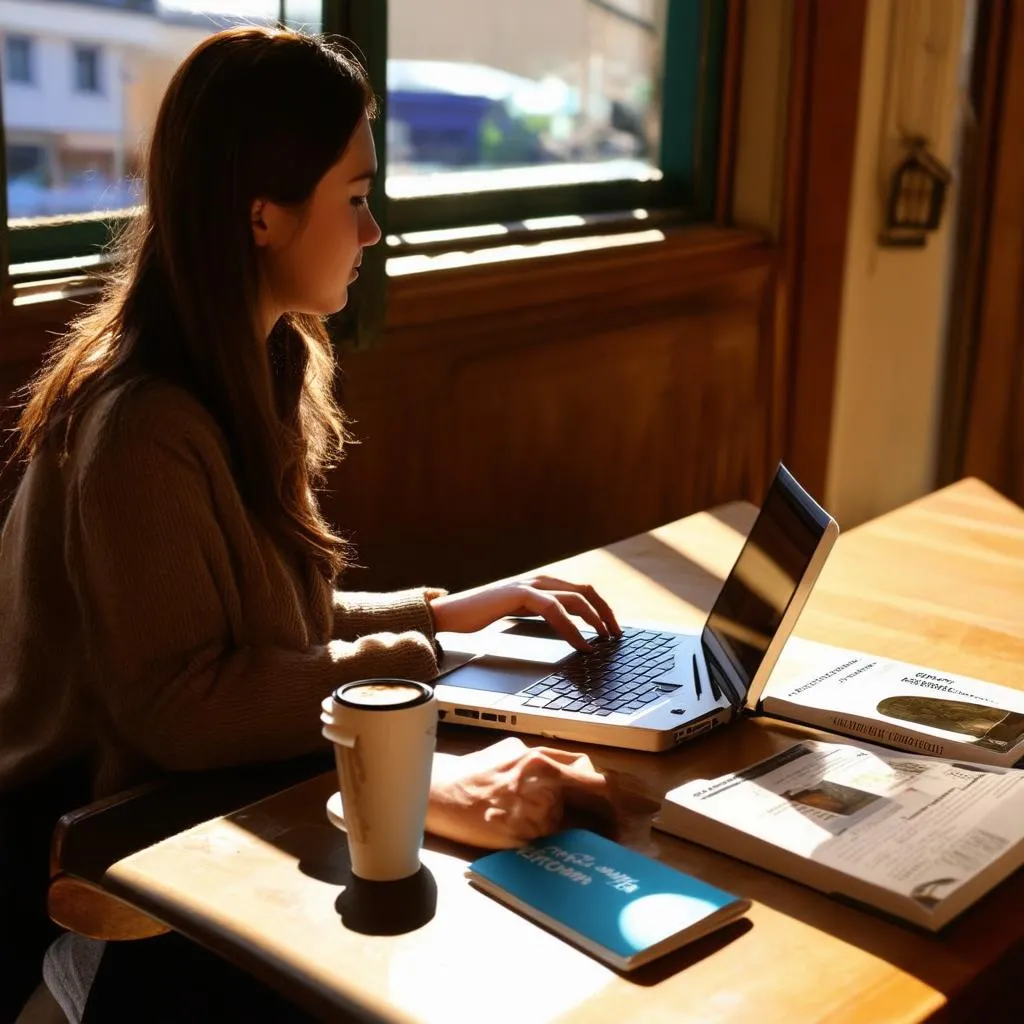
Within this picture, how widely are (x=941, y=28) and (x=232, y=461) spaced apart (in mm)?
2273

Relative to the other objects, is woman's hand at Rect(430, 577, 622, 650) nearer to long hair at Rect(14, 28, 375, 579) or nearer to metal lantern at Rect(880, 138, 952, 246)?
long hair at Rect(14, 28, 375, 579)

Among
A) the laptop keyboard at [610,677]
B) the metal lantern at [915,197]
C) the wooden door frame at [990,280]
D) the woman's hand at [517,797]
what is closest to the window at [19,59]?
the laptop keyboard at [610,677]

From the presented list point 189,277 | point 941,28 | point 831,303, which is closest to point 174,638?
point 189,277

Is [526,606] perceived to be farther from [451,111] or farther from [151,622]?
[451,111]

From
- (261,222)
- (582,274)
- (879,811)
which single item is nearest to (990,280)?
(582,274)

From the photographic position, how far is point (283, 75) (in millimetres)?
1282

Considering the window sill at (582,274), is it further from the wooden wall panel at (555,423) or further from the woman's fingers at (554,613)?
the woman's fingers at (554,613)

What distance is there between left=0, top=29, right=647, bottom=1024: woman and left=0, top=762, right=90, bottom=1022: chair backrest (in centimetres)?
5

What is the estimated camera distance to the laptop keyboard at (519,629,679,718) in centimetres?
125

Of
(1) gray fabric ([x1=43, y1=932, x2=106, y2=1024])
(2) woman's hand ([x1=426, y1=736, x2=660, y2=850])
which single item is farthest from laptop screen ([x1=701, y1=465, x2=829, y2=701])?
(1) gray fabric ([x1=43, y1=932, x2=106, y2=1024])

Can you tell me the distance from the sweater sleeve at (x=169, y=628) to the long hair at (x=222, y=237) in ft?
0.34

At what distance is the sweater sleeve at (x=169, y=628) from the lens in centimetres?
117

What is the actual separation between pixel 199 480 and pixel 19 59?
2.54ft

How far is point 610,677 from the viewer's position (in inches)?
52.1
